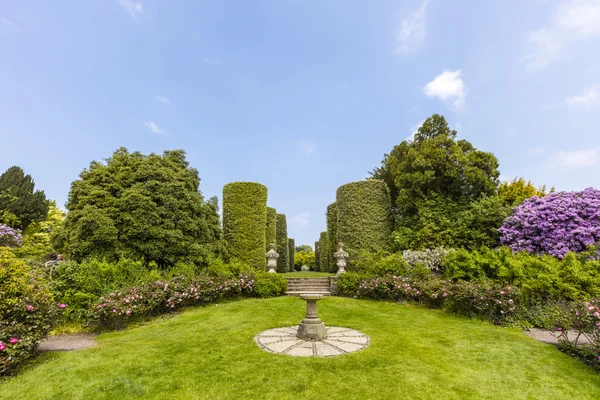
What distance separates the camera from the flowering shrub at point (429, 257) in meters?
11.8

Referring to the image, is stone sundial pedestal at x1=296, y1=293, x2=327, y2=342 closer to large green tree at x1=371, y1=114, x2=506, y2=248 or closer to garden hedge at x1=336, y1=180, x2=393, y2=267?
garden hedge at x1=336, y1=180, x2=393, y2=267

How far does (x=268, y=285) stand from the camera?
11.4 meters

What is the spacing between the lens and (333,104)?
1052cm

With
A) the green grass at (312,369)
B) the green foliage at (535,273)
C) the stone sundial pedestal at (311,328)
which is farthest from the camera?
the green foliage at (535,273)

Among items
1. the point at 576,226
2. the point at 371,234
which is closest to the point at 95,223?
the point at 371,234

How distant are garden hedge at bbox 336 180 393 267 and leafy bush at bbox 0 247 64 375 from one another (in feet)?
40.1

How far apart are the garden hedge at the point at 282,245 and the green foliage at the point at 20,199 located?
69.4ft

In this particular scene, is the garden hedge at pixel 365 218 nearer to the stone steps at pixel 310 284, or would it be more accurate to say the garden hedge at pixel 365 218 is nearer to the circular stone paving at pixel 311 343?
the stone steps at pixel 310 284

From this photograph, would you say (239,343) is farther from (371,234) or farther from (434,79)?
(371,234)

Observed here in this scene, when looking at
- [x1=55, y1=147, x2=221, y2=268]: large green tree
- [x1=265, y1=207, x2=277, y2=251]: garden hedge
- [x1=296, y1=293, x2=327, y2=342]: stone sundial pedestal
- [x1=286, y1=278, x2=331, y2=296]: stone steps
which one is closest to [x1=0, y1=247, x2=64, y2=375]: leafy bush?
[x1=55, y1=147, x2=221, y2=268]: large green tree

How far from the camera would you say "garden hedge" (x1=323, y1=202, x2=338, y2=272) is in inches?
727

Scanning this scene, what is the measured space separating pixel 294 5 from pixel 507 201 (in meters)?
14.3

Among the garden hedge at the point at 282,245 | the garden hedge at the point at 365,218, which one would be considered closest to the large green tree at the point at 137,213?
the garden hedge at the point at 365,218

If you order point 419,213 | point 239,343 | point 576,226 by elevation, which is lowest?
point 239,343
